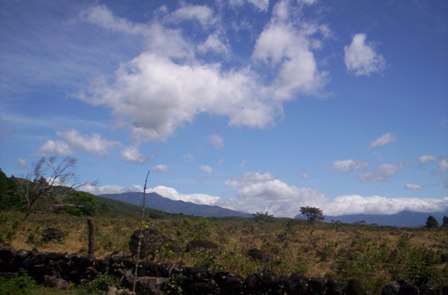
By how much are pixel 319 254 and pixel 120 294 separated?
35.4ft

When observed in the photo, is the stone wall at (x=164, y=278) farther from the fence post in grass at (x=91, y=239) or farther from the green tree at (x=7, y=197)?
the green tree at (x=7, y=197)

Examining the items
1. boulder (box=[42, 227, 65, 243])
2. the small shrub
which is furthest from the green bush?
boulder (box=[42, 227, 65, 243])

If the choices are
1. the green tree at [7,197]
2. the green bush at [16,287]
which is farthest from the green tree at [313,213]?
the green bush at [16,287]

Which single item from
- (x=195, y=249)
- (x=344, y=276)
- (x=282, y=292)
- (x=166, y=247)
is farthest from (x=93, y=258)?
(x=344, y=276)

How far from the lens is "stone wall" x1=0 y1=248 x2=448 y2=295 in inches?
467

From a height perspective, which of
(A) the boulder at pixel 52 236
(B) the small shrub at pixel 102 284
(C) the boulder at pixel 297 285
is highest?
(A) the boulder at pixel 52 236

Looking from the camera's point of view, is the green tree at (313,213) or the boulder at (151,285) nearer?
the boulder at (151,285)

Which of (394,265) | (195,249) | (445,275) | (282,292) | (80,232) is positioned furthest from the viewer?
(80,232)

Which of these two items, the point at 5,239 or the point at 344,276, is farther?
the point at 5,239

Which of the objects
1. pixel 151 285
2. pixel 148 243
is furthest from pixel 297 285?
pixel 148 243

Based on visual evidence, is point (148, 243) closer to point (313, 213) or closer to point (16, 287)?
point (16, 287)

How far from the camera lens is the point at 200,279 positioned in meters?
13.7

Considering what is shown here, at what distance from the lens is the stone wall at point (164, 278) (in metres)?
11.9

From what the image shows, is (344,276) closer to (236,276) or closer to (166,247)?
(236,276)
